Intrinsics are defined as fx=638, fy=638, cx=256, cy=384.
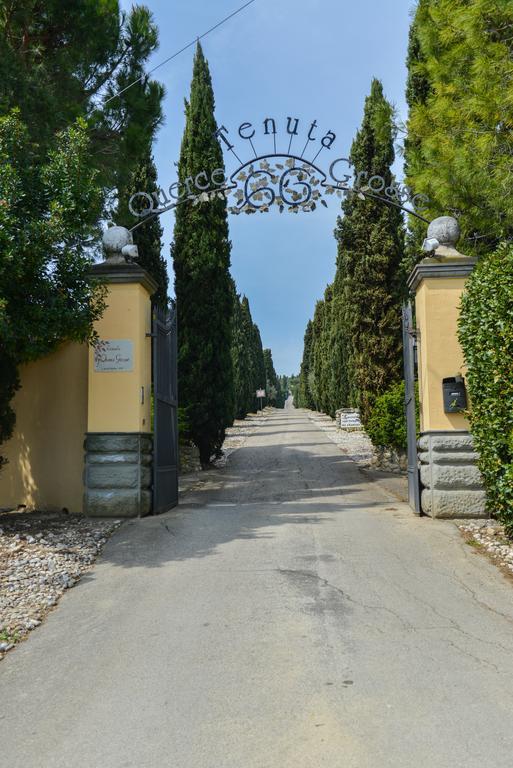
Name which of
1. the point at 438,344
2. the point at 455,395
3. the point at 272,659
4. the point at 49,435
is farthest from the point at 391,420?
the point at 272,659

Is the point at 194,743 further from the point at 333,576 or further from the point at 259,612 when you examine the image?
the point at 333,576

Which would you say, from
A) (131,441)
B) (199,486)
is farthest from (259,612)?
(199,486)

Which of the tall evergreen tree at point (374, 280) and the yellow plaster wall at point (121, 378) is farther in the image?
the tall evergreen tree at point (374, 280)

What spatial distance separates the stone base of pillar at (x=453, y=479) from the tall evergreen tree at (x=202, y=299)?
6.95 meters

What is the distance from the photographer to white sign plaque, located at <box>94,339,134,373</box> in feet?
25.5

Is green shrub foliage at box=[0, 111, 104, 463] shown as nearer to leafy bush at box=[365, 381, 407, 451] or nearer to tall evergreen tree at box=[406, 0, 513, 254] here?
tall evergreen tree at box=[406, 0, 513, 254]

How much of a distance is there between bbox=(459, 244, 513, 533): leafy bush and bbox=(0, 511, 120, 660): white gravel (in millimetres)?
3849

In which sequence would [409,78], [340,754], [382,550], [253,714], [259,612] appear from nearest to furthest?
[340,754] < [253,714] < [259,612] < [382,550] < [409,78]

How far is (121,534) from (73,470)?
67.2 inches

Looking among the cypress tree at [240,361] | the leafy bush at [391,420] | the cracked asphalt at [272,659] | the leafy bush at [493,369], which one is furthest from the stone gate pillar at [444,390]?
the cypress tree at [240,361]

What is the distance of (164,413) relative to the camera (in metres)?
8.22

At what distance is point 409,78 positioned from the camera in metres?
12.5

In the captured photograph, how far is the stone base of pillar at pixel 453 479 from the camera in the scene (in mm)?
7207

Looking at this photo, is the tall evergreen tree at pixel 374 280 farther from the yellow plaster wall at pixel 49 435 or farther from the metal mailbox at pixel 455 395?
the yellow plaster wall at pixel 49 435
